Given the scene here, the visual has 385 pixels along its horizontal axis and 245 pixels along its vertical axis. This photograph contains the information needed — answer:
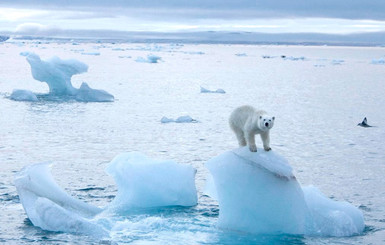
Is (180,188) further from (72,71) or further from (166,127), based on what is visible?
(72,71)

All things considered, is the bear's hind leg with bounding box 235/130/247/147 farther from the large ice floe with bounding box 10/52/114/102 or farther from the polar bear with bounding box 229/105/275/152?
the large ice floe with bounding box 10/52/114/102

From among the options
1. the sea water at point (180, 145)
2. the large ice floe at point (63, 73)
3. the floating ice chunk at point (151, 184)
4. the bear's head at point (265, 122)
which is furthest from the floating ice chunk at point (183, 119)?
the bear's head at point (265, 122)

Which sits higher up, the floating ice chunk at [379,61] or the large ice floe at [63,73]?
the large ice floe at [63,73]

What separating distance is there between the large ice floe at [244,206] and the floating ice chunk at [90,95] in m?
12.7

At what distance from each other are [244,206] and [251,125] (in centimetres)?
92

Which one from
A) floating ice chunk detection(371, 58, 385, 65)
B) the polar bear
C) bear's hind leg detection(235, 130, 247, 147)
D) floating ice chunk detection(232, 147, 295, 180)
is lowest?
floating ice chunk detection(371, 58, 385, 65)

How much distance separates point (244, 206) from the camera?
7.09m

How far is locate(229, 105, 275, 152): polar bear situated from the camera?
21.8 ft

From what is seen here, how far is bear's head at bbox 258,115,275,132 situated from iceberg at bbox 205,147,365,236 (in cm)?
42

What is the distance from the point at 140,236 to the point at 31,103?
538 inches

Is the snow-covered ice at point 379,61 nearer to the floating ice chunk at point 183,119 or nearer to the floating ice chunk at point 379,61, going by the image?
the floating ice chunk at point 379,61

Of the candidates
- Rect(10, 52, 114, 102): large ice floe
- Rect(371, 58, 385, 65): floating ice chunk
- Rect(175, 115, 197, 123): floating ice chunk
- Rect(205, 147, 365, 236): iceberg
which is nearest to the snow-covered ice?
Rect(371, 58, 385, 65): floating ice chunk

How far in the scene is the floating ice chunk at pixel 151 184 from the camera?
26.8 feet

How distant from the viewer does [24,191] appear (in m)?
7.87
